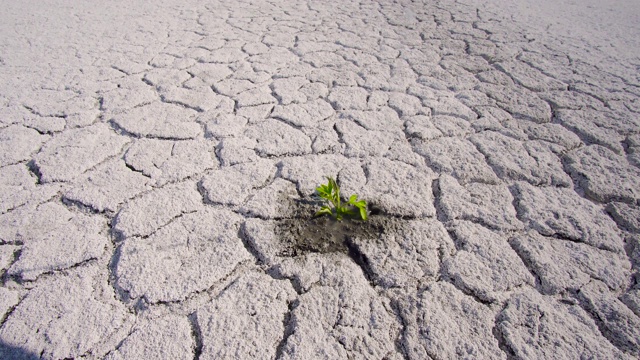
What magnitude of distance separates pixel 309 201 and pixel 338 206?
15cm

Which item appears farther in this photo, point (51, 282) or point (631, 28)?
point (631, 28)

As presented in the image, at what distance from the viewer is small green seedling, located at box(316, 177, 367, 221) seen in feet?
5.31

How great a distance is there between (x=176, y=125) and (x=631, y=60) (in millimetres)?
3699

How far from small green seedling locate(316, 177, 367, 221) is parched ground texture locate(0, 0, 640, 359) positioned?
82 millimetres

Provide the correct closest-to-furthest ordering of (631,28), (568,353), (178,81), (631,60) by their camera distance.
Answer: (568,353), (178,81), (631,60), (631,28)

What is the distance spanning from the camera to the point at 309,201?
1.71m

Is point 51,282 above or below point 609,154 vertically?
below

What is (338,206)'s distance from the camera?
1629 mm

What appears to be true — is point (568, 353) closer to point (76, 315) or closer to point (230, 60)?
point (76, 315)

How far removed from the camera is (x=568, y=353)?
3.97 feet

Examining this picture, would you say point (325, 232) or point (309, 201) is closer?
point (325, 232)

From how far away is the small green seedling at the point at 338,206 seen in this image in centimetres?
162

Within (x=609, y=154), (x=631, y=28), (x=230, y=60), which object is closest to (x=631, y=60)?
(x=631, y=28)

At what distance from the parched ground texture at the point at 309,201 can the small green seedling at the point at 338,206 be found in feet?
0.27
